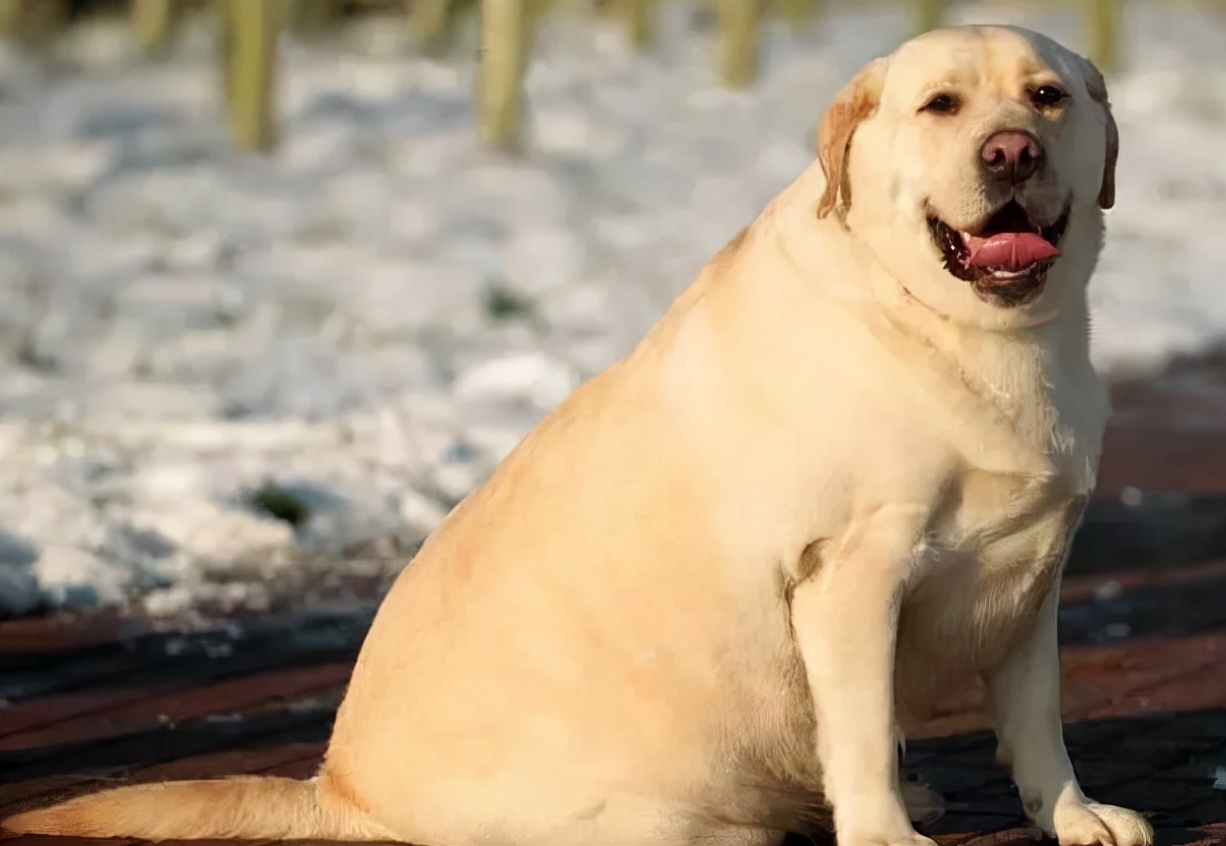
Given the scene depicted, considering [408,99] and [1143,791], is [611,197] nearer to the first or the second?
[408,99]

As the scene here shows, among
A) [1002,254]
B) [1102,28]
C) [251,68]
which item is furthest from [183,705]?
[1102,28]

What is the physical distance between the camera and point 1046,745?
11.2ft

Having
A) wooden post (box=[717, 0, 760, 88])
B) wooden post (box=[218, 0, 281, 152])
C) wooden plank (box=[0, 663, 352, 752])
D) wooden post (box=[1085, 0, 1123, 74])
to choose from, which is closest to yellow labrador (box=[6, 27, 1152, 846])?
wooden plank (box=[0, 663, 352, 752])

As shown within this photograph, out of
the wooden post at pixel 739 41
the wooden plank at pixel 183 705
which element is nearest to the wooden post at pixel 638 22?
the wooden post at pixel 739 41

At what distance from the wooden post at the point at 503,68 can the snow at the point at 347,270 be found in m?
0.19

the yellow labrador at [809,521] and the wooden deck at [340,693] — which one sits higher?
the yellow labrador at [809,521]

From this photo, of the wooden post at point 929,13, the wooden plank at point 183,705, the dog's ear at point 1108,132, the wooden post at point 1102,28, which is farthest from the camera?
the wooden post at point 1102,28

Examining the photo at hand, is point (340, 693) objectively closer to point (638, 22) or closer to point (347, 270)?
point (347, 270)

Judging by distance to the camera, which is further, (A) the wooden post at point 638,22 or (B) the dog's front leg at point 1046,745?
Result: (A) the wooden post at point 638,22

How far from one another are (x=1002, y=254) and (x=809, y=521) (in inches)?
19.5

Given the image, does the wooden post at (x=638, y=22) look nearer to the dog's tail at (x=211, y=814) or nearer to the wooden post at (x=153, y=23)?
the wooden post at (x=153, y=23)

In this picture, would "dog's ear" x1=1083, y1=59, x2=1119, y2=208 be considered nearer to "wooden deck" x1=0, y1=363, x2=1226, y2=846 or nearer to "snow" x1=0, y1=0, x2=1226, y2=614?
"wooden deck" x1=0, y1=363, x2=1226, y2=846

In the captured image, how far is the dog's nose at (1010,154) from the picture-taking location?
117 inches

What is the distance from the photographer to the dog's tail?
339 centimetres
